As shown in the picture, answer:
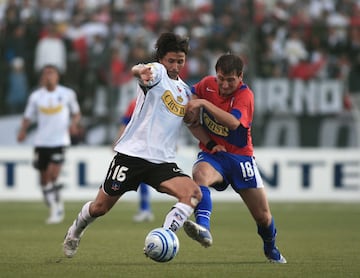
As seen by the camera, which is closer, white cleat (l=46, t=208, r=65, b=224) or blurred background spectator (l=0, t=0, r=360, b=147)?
white cleat (l=46, t=208, r=65, b=224)

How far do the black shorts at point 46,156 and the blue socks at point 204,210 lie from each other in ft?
26.4

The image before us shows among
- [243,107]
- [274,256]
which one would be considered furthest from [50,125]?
[243,107]

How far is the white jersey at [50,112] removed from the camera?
16.8m

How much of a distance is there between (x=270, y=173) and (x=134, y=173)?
535 inches

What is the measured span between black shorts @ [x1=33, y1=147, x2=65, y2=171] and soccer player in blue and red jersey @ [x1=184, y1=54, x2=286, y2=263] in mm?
7645

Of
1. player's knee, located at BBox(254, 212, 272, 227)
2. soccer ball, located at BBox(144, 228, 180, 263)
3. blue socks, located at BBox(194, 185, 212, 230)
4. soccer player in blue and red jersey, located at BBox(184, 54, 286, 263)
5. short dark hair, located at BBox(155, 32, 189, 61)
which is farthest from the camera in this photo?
player's knee, located at BBox(254, 212, 272, 227)

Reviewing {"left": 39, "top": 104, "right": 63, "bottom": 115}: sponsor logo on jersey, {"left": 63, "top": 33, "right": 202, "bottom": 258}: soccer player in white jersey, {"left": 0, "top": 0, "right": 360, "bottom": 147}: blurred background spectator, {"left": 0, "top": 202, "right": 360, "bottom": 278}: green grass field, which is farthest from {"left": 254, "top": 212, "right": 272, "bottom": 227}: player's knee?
{"left": 0, "top": 0, "right": 360, "bottom": 147}: blurred background spectator

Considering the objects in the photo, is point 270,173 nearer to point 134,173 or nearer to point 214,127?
point 214,127

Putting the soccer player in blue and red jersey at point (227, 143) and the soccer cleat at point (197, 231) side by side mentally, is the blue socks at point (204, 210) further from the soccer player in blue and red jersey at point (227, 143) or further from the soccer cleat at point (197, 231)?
the soccer cleat at point (197, 231)

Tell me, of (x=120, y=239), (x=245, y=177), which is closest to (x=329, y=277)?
(x=245, y=177)

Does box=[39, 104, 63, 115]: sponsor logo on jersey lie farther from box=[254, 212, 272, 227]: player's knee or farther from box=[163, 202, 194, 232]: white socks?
box=[163, 202, 194, 232]: white socks

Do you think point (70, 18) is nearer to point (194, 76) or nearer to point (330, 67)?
point (194, 76)

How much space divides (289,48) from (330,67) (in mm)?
1082

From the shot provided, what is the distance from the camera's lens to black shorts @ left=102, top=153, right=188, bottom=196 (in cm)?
881
